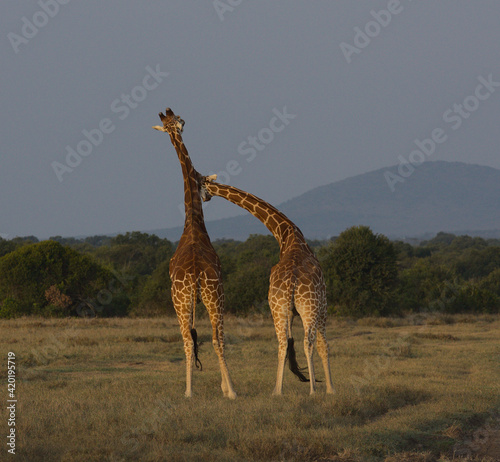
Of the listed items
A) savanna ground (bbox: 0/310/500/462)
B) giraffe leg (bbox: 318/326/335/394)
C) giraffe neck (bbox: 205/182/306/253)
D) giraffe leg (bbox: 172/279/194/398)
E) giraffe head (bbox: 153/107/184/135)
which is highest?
giraffe head (bbox: 153/107/184/135)

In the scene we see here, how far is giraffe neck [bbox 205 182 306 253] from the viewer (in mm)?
10852

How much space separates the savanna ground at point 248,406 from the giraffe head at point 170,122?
4.57m

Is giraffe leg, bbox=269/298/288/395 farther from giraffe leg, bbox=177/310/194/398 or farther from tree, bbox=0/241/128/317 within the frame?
tree, bbox=0/241/128/317

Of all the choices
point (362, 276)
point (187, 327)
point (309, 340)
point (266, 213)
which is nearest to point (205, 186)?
point (266, 213)

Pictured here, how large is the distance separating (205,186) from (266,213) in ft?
3.99

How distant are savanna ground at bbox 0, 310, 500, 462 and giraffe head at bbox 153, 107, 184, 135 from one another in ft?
15.0

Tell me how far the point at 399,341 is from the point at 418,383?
766cm

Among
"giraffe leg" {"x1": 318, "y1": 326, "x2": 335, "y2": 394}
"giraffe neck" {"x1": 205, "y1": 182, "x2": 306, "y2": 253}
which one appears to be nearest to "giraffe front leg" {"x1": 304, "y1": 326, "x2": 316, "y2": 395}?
"giraffe leg" {"x1": 318, "y1": 326, "x2": 335, "y2": 394}

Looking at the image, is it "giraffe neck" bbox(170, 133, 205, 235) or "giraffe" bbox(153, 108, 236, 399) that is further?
"giraffe neck" bbox(170, 133, 205, 235)

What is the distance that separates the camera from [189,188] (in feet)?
36.3

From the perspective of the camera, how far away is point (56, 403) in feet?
31.3

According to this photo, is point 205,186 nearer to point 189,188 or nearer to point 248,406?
point 189,188

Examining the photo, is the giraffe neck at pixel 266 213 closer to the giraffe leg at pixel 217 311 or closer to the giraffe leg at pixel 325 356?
the giraffe leg at pixel 217 311

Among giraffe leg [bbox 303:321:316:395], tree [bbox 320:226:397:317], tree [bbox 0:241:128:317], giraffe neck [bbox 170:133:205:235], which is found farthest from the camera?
tree [bbox 320:226:397:317]
